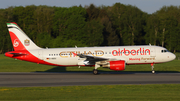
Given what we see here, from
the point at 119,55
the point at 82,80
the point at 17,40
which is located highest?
the point at 17,40

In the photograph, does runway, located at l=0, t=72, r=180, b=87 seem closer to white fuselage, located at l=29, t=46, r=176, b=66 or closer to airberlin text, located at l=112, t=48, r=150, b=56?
white fuselage, located at l=29, t=46, r=176, b=66

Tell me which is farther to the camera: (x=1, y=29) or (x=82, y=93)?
(x=1, y=29)

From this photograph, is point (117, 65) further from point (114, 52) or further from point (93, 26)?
point (93, 26)

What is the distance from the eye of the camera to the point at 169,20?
9306cm

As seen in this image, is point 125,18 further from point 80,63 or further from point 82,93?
point 82,93

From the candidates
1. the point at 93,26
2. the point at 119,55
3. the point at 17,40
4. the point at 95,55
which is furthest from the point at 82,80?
the point at 93,26

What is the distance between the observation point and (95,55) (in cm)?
3053

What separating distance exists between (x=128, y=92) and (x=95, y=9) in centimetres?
9184

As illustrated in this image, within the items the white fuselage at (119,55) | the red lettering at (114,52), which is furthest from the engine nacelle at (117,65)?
the red lettering at (114,52)

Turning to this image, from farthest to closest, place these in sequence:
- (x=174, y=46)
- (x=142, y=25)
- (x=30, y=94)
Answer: (x=142, y=25) → (x=174, y=46) → (x=30, y=94)

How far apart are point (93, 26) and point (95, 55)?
62261 mm

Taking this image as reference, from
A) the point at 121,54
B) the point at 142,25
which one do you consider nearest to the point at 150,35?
the point at 142,25

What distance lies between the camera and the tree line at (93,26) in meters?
91.5

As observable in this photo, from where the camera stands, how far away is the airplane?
3012 cm
